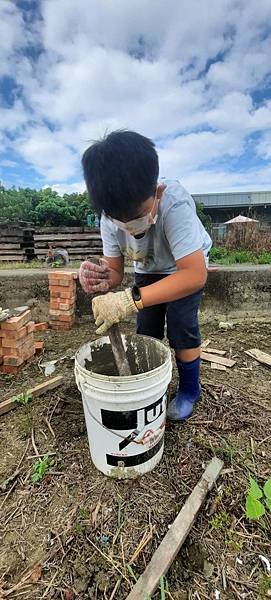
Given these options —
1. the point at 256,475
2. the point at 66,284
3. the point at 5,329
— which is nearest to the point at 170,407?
the point at 256,475

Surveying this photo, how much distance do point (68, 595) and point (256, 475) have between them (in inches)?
34.7

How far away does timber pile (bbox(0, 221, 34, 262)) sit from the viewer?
863 cm

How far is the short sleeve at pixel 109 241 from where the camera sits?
5.22 ft

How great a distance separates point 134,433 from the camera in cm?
132

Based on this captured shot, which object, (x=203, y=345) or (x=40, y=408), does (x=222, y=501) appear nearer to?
(x=40, y=408)

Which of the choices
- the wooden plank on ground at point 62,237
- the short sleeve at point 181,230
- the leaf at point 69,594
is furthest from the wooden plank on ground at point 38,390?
the wooden plank on ground at point 62,237

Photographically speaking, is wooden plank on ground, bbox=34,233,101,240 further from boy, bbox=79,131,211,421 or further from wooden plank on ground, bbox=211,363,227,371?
boy, bbox=79,131,211,421

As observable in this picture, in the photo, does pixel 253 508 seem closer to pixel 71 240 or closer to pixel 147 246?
pixel 147 246

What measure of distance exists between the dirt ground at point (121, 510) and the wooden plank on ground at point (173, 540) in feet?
0.18

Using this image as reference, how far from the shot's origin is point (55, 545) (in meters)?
1.20

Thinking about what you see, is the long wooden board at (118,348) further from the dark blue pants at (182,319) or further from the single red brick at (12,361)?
the single red brick at (12,361)

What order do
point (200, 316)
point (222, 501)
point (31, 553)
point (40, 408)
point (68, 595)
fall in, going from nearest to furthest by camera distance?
point (68, 595)
point (31, 553)
point (222, 501)
point (40, 408)
point (200, 316)

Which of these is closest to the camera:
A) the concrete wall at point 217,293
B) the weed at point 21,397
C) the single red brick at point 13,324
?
the weed at point 21,397

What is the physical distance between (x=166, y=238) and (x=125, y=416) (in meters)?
0.77
